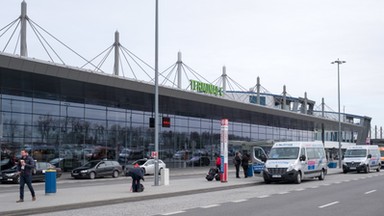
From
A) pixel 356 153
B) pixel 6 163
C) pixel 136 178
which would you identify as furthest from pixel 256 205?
pixel 356 153

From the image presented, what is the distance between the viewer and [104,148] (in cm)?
4638

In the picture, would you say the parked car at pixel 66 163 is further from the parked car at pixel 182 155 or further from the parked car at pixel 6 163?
the parked car at pixel 182 155

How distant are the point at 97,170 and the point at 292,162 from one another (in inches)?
633

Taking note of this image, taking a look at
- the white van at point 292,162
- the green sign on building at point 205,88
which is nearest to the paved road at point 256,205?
the white van at point 292,162

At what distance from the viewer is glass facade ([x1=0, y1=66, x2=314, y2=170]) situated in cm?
3778

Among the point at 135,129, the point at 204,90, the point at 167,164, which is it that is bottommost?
the point at 167,164

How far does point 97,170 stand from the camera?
38.1m

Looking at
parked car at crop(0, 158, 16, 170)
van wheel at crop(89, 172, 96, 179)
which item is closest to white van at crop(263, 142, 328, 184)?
van wheel at crop(89, 172, 96, 179)

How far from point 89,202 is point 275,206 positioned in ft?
20.5

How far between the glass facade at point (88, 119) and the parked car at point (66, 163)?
32 cm

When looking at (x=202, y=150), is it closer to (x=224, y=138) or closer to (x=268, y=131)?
(x=268, y=131)

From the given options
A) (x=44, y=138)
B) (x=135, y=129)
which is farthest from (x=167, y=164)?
(x=44, y=138)

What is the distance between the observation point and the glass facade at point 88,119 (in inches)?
1487

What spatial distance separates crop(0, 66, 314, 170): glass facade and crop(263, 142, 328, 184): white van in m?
14.4
